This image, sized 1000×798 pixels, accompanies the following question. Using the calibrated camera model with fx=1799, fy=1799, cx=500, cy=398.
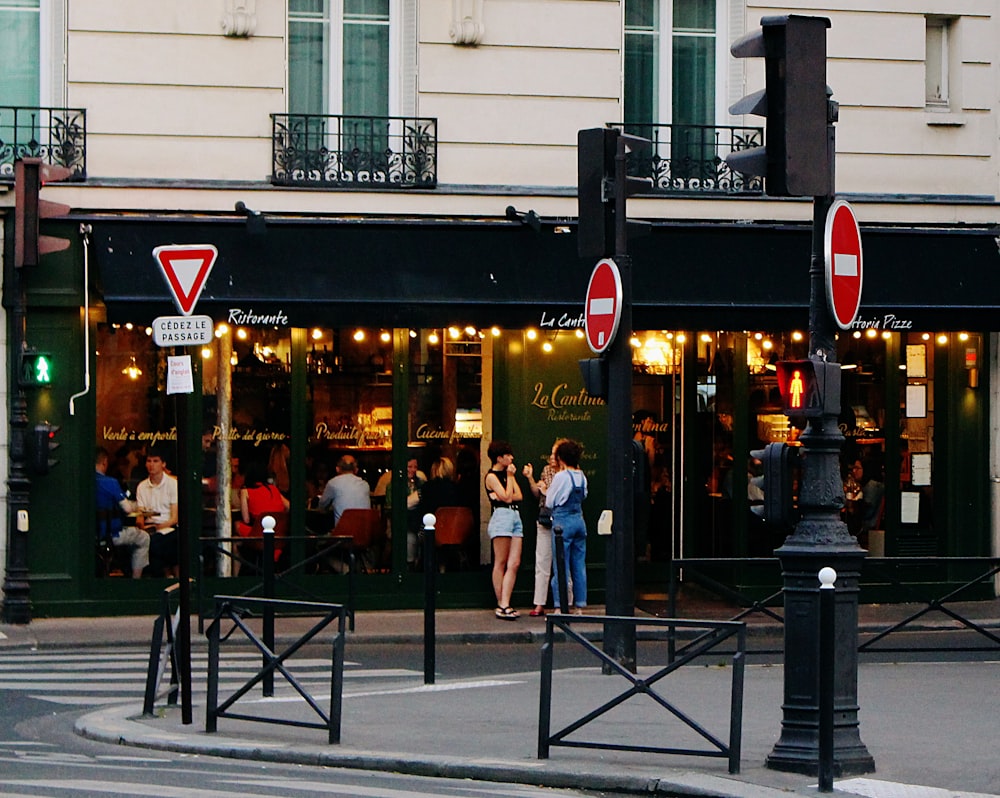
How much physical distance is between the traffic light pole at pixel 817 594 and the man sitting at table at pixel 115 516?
33.0ft

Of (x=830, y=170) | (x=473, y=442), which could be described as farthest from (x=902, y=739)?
(x=473, y=442)

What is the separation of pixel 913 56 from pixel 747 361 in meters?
3.72

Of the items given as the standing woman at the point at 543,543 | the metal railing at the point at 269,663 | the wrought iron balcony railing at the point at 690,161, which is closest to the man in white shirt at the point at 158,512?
the standing woman at the point at 543,543

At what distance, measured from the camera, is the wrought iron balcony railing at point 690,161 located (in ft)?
61.5

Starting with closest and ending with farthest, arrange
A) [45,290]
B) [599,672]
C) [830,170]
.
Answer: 1. [830,170]
2. [599,672]
3. [45,290]

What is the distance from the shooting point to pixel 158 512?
18078mm

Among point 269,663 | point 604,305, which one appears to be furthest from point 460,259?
point 269,663

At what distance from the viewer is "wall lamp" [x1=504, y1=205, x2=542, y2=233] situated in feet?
58.9

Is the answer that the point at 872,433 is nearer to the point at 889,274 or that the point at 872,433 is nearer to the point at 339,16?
the point at 889,274

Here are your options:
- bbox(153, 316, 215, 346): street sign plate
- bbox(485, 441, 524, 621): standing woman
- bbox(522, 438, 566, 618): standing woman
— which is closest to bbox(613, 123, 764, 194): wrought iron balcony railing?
bbox(522, 438, 566, 618): standing woman

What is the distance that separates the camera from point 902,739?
10.3m

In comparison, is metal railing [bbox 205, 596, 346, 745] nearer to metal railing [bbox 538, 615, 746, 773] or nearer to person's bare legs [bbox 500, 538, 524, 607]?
metal railing [bbox 538, 615, 746, 773]

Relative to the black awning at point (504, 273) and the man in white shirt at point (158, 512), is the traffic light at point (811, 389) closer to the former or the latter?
the black awning at point (504, 273)

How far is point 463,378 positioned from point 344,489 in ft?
5.51
